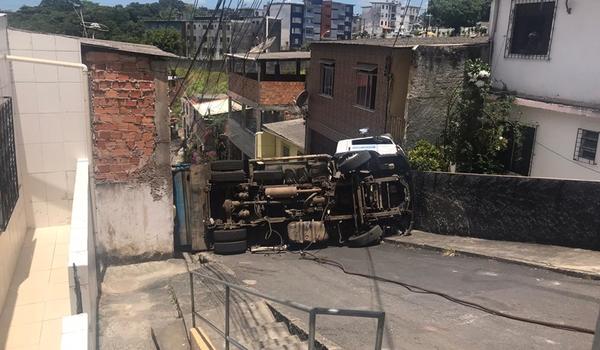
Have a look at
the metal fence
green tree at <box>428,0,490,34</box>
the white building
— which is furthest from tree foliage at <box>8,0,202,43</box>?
green tree at <box>428,0,490,34</box>

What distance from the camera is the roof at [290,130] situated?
2145 centimetres

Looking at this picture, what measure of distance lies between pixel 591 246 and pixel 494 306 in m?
3.36

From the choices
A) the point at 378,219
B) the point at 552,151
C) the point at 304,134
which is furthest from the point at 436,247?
the point at 304,134

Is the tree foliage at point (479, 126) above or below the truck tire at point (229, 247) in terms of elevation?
above

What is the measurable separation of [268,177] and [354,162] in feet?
5.64

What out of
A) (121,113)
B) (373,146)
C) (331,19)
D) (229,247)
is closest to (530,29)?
(373,146)

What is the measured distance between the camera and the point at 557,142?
11.5 metres

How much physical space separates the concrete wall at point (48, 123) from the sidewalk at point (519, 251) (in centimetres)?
623

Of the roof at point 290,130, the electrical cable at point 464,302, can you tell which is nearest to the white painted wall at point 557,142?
the electrical cable at point 464,302

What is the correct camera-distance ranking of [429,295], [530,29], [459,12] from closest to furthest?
[429,295], [530,29], [459,12]

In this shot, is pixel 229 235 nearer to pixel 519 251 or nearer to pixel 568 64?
pixel 519 251

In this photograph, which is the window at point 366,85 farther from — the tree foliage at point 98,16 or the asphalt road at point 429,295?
the asphalt road at point 429,295

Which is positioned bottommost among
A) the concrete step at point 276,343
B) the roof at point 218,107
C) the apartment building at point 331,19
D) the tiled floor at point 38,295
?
the roof at point 218,107

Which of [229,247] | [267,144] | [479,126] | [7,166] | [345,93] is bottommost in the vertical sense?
[267,144]
